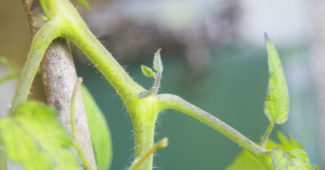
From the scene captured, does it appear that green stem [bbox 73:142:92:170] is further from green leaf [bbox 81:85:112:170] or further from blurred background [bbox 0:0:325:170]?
blurred background [bbox 0:0:325:170]

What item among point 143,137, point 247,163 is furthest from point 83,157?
point 247,163

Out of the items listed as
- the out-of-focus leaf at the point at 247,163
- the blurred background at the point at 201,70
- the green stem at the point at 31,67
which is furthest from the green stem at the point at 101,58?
the blurred background at the point at 201,70

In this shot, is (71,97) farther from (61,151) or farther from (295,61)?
(295,61)

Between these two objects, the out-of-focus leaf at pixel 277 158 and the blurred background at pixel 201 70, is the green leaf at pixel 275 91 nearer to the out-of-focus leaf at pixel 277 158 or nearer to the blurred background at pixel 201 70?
the out-of-focus leaf at pixel 277 158

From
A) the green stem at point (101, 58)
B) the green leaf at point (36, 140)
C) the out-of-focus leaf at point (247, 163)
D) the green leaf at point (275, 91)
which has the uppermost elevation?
the green stem at point (101, 58)

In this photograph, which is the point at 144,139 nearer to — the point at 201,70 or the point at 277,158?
the point at 277,158

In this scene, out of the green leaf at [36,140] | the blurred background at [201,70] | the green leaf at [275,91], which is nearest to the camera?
the green leaf at [36,140]

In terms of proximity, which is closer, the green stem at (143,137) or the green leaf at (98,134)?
the green stem at (143,137)
